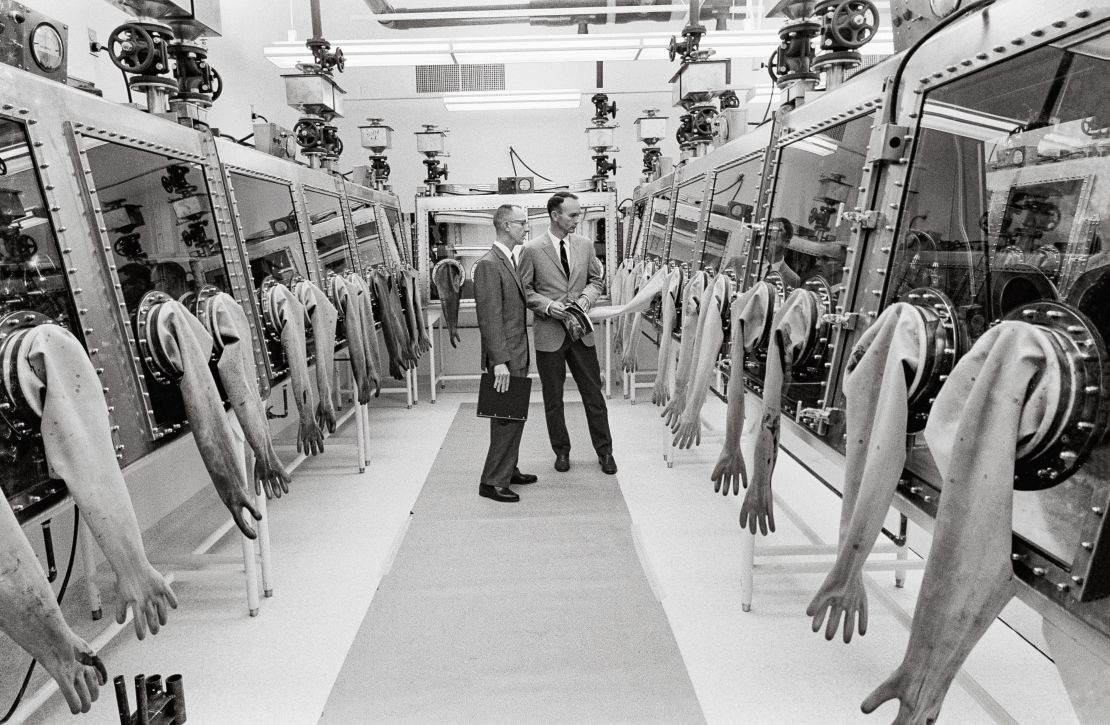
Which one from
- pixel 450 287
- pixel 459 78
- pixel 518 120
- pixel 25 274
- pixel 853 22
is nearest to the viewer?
pixel 25 274

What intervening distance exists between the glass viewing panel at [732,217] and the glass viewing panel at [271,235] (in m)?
2.43

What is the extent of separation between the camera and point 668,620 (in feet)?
10.0

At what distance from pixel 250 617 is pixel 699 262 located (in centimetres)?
317

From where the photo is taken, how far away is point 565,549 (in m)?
3.83

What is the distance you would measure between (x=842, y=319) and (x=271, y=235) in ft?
10.6

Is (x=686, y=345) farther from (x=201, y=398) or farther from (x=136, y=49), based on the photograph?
(x=136, y=49)

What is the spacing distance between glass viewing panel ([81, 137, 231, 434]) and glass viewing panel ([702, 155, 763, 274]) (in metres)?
2.51

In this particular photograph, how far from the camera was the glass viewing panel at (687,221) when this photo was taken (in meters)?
4.80

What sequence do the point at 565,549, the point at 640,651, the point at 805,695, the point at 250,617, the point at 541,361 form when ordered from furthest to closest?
the point at 541,361 < the point at 565,549 < the point at 250,617 < the point at 640,651 < the point at 805,695

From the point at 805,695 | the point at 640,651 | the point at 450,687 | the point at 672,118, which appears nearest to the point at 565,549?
the point at 640,651

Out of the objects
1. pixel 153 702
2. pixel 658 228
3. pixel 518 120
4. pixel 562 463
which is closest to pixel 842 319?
pixel 153 702

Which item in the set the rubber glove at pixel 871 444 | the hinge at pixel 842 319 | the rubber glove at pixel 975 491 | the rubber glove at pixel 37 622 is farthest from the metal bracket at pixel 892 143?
the rubber glove at pixel 37 622

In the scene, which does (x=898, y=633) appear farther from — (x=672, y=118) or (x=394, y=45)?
(x=672, y=118)

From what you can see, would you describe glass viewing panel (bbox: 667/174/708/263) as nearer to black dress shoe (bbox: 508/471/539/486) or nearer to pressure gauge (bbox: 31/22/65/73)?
black dress shoe (bbox: 508/471/539/486)
